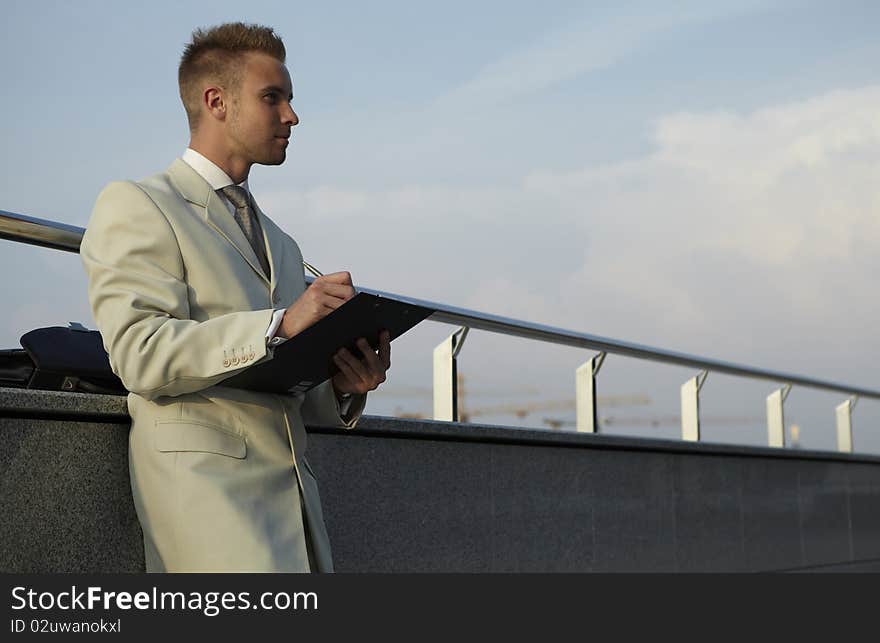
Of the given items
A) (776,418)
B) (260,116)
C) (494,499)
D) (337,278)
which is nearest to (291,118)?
(260,116)

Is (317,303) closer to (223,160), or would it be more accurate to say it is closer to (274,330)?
(274,330)

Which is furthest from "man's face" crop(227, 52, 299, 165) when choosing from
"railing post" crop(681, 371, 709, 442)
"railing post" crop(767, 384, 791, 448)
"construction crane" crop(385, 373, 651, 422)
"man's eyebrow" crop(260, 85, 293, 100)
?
"railing post" crop(767, 384, 791, 448)

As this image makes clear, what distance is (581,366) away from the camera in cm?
770

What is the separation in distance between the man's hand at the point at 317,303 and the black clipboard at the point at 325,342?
0.03 m

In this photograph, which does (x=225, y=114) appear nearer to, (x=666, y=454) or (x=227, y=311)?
(x=227, y=311)

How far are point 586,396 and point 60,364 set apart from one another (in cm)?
437

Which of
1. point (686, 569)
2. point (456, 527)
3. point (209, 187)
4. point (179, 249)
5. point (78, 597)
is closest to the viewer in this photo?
point (78, 597)

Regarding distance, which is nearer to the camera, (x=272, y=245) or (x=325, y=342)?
(x=325, y=342)

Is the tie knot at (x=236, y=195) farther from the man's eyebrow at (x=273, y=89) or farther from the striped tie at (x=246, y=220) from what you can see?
the man's eyebrow at (x=273, y=89)

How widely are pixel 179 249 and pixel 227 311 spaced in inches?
7.8

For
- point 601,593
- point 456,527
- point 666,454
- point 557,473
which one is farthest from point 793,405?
point 601,593

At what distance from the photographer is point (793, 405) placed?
412 inches

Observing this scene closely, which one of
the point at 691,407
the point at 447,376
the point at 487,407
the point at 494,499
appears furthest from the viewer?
the point at 691,407

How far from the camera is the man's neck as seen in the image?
339 centimetres
